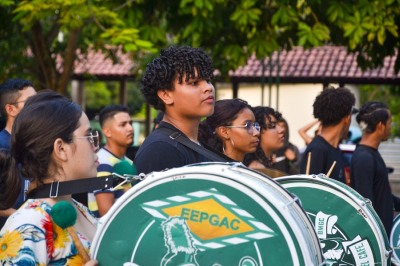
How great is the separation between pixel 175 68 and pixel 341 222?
120cm

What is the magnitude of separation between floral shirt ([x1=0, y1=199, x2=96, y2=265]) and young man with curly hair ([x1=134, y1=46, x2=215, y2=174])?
3.03ft

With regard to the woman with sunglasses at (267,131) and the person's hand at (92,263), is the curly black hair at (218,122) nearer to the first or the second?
the woman with sunglasses at (267,131)

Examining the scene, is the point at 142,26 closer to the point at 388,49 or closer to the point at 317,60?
the point at 388,49

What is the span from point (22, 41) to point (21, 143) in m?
10.2

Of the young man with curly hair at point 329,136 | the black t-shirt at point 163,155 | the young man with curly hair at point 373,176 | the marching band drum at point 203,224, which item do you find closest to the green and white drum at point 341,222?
the black t-shirt at point 163,155

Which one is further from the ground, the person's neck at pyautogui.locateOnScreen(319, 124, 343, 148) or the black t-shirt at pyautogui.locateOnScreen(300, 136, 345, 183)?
the person's neck at pyautogui.locateOnScreen(319, 124, 343, 148)

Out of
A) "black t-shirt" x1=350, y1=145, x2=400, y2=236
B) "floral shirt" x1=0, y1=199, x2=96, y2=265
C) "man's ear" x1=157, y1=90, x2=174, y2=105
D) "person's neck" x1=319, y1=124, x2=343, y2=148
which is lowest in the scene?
"black t-shirt" x1=350, y1=145, x2=400, y2=236

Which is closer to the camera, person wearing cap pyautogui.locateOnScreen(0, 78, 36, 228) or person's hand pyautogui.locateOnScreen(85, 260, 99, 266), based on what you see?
person's hand pyautogui.locateOnScreen(85, 260, 99, 266)

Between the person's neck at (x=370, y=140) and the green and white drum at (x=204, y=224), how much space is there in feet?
14.8

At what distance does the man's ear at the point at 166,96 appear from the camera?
425 centimetres

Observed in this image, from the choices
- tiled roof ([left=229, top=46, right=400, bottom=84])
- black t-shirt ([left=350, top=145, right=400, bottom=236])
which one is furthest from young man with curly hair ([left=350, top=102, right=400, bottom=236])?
tiled roof ([left=229, top=46, right=400, bottom=84])

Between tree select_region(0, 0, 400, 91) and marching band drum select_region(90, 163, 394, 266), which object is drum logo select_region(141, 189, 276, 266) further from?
tree select_region(0, 0, 400, 91)

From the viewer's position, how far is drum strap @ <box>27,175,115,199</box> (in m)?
3.34

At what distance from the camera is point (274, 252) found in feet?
9.87
